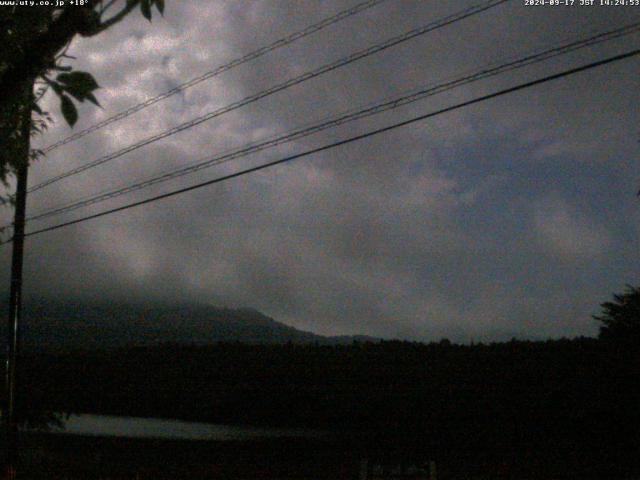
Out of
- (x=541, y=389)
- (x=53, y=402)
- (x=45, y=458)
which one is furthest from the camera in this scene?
(x=53, y=402)

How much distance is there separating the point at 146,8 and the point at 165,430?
37993mm

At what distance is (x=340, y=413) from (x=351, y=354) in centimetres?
399

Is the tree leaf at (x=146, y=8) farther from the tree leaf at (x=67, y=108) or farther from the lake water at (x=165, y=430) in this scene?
the lake water at (x=165, y=430)

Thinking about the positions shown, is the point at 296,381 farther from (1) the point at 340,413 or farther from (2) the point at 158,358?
(2) the point at 158,358

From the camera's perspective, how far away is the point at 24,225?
15.5 meters

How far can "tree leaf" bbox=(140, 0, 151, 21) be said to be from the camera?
3139 mm

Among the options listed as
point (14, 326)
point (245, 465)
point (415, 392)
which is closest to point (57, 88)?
point (14, 326)

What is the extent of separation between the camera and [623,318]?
3725cm

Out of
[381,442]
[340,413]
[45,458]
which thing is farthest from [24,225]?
[340,413]

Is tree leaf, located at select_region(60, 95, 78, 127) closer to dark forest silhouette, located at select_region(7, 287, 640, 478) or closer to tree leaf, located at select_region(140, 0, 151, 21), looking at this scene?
tree leaf, located at select_region(140, 0, 151, 21)

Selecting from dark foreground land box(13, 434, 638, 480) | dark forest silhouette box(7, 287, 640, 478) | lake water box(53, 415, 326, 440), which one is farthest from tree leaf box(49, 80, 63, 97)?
lake water box(53, 415, 326, 440)

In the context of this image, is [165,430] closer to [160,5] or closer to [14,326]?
[14,326]

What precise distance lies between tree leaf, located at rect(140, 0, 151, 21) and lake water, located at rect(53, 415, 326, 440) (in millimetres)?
30272

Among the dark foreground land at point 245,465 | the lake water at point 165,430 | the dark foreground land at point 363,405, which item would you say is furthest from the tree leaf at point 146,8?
the lake water at point 165,430
